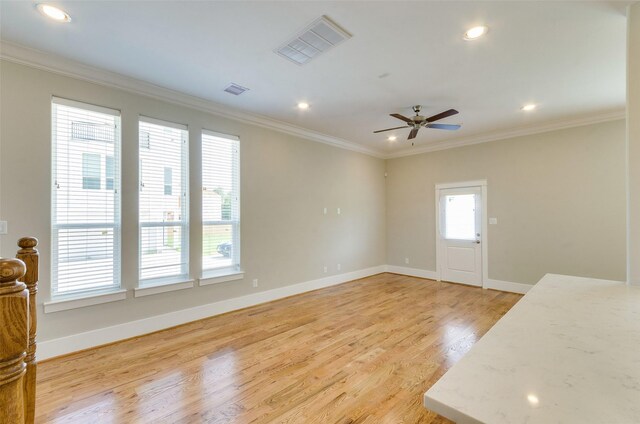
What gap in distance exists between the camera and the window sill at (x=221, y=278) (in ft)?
13.3

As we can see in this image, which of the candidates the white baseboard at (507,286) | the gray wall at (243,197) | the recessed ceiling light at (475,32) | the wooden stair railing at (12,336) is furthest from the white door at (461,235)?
the wooden stair railing at (12,336)

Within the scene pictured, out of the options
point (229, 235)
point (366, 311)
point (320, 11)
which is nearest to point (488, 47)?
point (320, 11)

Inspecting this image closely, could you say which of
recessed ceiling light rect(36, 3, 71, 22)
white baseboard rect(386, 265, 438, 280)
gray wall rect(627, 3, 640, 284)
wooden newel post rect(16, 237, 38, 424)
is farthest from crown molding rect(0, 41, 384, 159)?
gray wall rect(627, 3, 640, 284)

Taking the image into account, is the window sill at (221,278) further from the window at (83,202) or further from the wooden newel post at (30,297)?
the wooden newel post at (30,297)

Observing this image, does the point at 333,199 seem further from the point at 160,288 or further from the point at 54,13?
the point at 54,13

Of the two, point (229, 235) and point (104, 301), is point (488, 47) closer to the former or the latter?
point (229, 235)

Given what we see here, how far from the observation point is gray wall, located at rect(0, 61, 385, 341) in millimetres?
2803

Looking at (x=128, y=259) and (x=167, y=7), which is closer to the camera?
(x=167, y=7)

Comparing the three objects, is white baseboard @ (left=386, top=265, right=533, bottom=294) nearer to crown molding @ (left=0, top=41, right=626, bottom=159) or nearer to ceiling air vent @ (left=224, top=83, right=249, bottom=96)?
crown molding @ (left=0, top=41, right=626, bottom=159)

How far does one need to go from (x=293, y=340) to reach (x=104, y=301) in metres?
2.15

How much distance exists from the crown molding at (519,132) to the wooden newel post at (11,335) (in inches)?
256

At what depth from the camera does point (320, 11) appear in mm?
2289

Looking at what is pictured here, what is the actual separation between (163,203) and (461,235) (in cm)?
552

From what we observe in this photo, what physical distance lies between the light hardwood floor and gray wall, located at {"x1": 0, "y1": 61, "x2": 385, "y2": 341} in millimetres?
513
